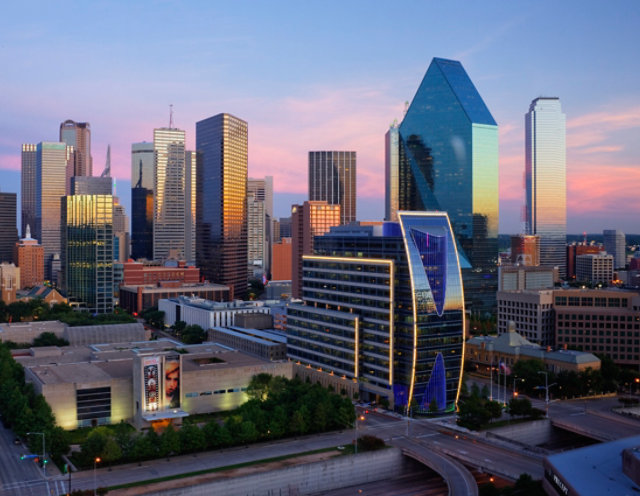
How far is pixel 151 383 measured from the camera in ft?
343

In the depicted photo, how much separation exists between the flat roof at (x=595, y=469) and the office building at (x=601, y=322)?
76.6 m

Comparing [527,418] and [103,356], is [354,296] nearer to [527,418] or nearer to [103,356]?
[527,418]

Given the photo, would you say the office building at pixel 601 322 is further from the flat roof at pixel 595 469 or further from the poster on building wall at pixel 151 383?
the poster on building wall at pixel 151 383

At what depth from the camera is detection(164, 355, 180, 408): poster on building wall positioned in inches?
4181

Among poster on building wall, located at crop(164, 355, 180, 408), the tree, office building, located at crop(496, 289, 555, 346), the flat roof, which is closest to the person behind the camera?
the flat roof

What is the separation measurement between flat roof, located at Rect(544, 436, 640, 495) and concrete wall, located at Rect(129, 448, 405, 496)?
2555 cm

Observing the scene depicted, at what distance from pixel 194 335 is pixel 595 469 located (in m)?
129

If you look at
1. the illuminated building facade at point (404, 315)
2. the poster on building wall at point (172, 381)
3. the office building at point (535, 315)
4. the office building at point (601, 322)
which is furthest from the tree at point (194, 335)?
the office building at point (601, 322)

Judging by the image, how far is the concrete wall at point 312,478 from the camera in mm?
79875

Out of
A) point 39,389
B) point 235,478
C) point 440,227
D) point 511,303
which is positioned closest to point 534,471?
point 235,478

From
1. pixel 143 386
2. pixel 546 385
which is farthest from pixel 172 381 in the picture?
pixel 546 385

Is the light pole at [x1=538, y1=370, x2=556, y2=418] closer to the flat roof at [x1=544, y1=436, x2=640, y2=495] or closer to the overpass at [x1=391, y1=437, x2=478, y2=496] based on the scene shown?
the overpass at [x1=391, y1=437, x2=478, y2=496]

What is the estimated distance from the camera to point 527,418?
4294 inches

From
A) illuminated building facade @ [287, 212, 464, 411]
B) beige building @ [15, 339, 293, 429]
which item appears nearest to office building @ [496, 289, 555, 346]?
illuminated building facade @ [287, 212, 464, 411]
